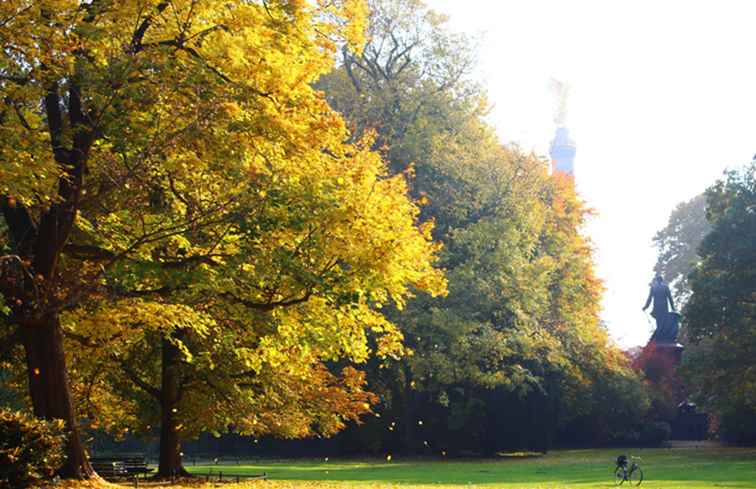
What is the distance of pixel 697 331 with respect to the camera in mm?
48906

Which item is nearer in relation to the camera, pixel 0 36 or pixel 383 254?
pixel 0 36

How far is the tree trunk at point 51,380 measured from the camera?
19.6 meters

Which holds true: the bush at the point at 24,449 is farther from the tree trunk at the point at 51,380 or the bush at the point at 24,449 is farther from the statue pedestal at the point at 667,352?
the statue pedestal at the point at 667,352

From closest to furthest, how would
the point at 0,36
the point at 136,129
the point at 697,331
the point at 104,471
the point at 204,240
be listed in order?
the point at 0,36, the point at 136,129, the point at 204,240, the point at 104,471, the point at 697,331

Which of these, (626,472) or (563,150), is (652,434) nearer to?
(626,472)

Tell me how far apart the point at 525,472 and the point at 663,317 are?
36731mm

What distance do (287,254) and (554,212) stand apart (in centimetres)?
3654

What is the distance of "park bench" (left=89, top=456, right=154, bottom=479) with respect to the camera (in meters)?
28.2

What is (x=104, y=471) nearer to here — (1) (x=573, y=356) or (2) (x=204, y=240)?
(2) (x=204, y=240)

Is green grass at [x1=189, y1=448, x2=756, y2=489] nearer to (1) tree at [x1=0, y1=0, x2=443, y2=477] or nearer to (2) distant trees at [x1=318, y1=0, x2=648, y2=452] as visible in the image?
(2) distant trees at [x1=318, y1=0, x2=648, y2=452]

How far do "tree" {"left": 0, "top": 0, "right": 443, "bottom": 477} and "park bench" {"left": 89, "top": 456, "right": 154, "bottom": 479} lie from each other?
28.3 feet

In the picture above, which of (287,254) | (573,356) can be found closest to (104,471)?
(287,254)

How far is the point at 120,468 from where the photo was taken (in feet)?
96.6

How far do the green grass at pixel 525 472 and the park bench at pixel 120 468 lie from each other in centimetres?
420
